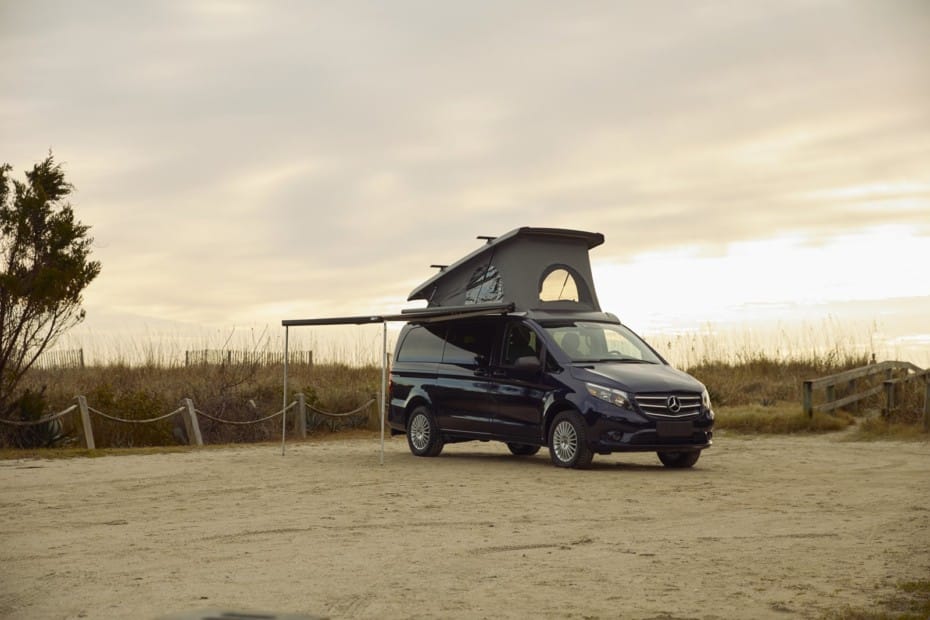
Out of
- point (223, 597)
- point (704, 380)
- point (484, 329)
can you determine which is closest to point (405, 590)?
point (223, 597)

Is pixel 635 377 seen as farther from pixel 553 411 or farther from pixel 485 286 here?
pixel 485 286

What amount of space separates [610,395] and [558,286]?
3.02 meters

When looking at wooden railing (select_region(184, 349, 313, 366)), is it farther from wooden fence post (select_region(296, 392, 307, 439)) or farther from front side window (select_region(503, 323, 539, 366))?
front side window (select_region(503, 323, 539, 366))

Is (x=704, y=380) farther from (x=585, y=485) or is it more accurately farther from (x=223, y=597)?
(x=223, y=597)

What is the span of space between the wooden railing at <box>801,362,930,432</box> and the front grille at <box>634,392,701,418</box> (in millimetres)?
→ 8166

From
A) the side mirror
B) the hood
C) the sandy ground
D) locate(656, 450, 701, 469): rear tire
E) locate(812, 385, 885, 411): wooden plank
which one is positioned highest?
the side mirror

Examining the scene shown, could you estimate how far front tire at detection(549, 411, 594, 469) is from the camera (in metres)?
15.4

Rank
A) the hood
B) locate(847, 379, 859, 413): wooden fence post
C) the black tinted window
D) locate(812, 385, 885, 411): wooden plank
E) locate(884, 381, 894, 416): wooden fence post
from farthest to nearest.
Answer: locate(847, 379, 859, 413): wooden fence post < locate(812, 385, 885, 411): wooden plank < locate(884, 381, 894, 416): wooden fence post < the black tinted window < the hood

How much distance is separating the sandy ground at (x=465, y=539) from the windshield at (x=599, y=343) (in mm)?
1504

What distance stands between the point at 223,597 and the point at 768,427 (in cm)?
1803

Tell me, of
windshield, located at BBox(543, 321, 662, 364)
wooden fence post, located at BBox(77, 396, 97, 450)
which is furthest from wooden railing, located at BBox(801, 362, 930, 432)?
wooden fence post, located at BBox(77, 396, 97, 450)

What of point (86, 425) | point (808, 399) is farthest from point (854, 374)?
point (86, 425)

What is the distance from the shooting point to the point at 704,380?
29.5 m

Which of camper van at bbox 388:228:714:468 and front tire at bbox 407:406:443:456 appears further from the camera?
front tire at bbox 407:406:443:456
